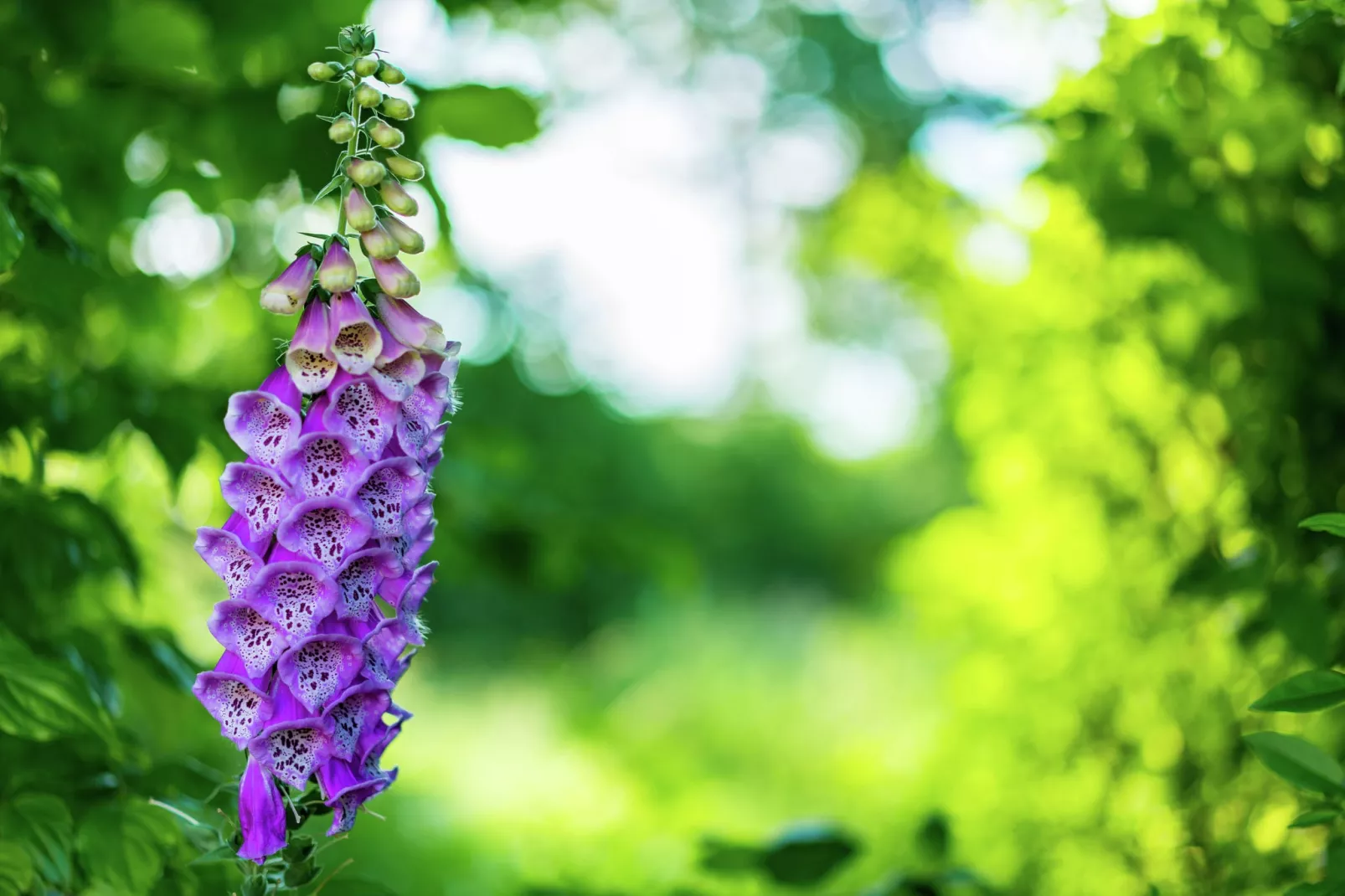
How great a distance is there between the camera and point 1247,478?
6.63ft

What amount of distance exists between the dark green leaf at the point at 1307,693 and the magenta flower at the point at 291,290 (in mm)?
1003

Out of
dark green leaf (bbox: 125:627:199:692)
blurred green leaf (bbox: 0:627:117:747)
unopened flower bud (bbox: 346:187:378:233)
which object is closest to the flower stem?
unopened flower bud (bbox: 346:187:378:233)

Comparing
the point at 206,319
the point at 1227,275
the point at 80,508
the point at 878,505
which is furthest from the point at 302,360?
the point at 878,505

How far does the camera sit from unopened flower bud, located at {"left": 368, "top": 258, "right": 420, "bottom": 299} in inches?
41.7

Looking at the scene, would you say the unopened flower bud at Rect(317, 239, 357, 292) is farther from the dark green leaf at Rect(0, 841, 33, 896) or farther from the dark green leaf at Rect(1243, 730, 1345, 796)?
the dark green leaf at Rect(1243, 730, 1345, 796)

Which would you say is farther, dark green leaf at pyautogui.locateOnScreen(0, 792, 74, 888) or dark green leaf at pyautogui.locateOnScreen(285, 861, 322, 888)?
dark green leaf at pyautogui.locateOnScreen(0, 792, 74, 888)

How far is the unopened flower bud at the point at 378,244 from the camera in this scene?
1048 mm

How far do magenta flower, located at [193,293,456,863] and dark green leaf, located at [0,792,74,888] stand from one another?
0.38 m

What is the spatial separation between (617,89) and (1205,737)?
13292 millimetres

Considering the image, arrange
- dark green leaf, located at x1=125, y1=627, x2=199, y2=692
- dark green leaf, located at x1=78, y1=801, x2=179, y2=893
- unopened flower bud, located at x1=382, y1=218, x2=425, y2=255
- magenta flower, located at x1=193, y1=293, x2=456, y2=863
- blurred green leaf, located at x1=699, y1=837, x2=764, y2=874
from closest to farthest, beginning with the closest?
magenta flower, located at x1=193, y1=293, x2=456, y2=863 < unopened flower bud, located at x1=382, y1=218, x2=425, y2=255 < dark green leaf, located at x1=78, y1=801, x2=179, y2=893 < dark green leaf, located at x1=125, y1=627, x2=199, y2=692 < blurred green leaf, located at x1=699, y1=837, x2=764, y2=874

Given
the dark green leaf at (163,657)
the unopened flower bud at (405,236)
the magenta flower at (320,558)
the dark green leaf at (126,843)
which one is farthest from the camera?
the dark green leaf at (163,657)

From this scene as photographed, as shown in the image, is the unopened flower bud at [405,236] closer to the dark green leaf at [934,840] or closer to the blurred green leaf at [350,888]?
the blurred green leaf at [350,888]

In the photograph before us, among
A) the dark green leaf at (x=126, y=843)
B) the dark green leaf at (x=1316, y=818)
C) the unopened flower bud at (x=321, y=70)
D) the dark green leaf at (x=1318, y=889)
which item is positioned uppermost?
the unopened flower bud at (x=321, y=70)

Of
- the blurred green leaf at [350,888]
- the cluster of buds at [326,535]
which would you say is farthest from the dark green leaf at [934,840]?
the cluster of buds at [326,535]
